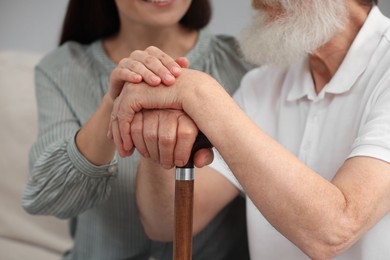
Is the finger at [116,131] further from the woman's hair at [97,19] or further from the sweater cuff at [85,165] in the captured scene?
the woman's hair at [97,19]

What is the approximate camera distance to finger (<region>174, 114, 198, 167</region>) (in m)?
1.01

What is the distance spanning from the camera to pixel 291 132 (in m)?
1.31

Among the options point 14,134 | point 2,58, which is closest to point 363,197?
point 14,134

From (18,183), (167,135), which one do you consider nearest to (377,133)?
(167,135)

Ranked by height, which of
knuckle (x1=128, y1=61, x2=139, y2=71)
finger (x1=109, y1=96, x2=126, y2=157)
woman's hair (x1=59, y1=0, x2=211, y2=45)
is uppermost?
knuckle (x1=128, y1=61, x2=139, y2=71)

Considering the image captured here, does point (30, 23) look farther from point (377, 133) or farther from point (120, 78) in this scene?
Result: point (377, 133)

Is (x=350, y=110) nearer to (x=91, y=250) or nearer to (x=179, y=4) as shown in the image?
(x=179, y=4)

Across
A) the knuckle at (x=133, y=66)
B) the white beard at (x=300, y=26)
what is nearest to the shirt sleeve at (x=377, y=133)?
the white beard at (x=300, y=26)

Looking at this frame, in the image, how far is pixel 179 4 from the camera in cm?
145

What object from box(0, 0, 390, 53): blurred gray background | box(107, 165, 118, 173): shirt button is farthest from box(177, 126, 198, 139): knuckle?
box(0, 0, 390, 53): blurred gray background

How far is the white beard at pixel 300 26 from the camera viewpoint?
120cm

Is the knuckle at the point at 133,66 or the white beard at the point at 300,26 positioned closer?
the knuckle at the point at 133,66

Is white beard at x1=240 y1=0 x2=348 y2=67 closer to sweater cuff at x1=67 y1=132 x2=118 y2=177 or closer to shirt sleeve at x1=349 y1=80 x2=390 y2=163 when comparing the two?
shirt sleeve at x1=349 y1=80 x2=390 y2=163

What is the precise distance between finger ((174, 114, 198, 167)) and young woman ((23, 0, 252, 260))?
31cm
